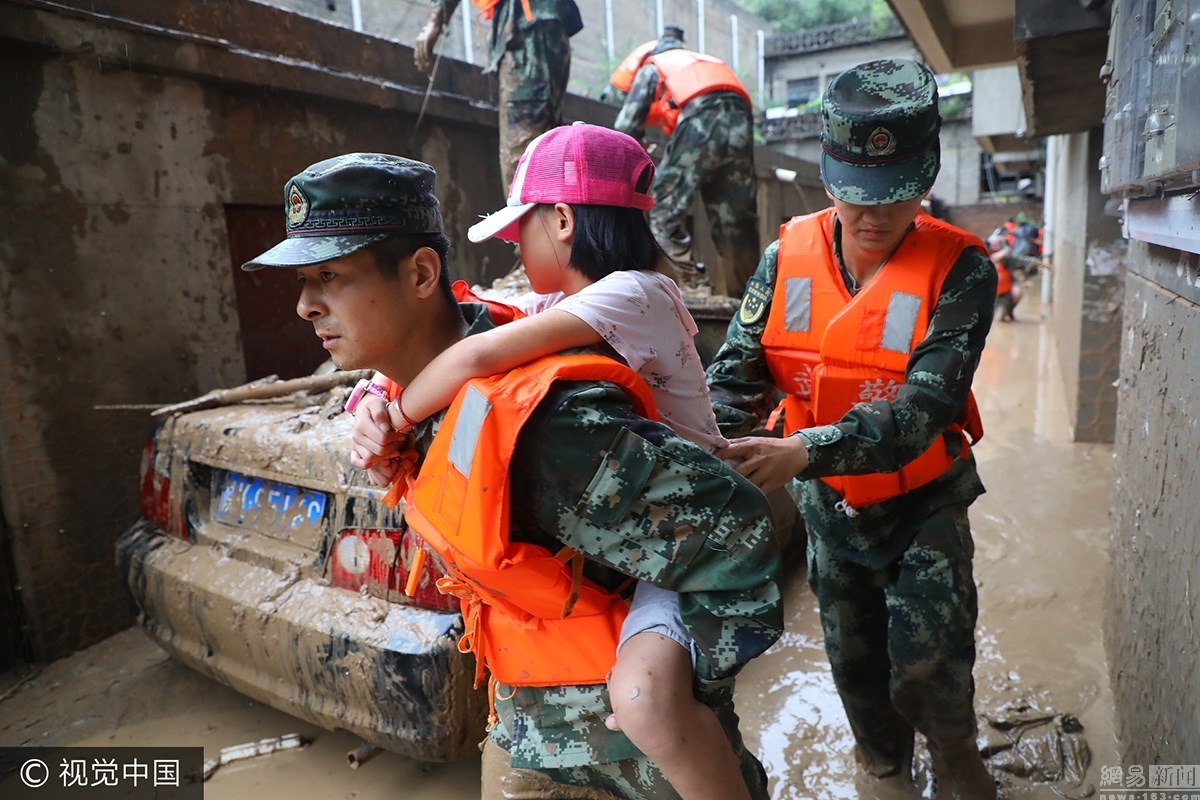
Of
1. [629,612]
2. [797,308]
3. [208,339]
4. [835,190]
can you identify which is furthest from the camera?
[208,339]

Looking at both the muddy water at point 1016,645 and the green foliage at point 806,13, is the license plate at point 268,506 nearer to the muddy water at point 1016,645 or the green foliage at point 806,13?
the muddy water at point 1016,645

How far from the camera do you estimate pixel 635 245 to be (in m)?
1.57

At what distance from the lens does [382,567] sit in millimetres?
2395

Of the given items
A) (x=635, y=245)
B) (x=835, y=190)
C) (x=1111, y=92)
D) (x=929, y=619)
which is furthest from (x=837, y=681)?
(x=1111, y=92)

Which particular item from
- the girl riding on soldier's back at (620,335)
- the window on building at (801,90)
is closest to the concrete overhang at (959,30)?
the girl riding on soldier's back at (620,335)

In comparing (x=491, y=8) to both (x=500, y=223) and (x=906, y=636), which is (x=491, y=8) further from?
(x=906, y=636)

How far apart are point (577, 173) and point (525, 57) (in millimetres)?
3820

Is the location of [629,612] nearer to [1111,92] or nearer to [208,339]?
[1111,92]

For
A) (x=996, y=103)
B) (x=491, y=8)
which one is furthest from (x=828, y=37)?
(x=491, y=8)

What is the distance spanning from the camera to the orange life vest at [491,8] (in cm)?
482

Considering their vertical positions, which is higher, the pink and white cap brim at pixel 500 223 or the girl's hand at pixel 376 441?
the pink and white cap brim at pixel 500 223

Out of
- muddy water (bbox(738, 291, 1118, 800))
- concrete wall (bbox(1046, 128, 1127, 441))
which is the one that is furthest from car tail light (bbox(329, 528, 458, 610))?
concrete wall (bbox(1046, 128, 1127, 441))

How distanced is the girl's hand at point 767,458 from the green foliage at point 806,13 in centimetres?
3472

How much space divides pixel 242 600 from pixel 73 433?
1.86 meters
